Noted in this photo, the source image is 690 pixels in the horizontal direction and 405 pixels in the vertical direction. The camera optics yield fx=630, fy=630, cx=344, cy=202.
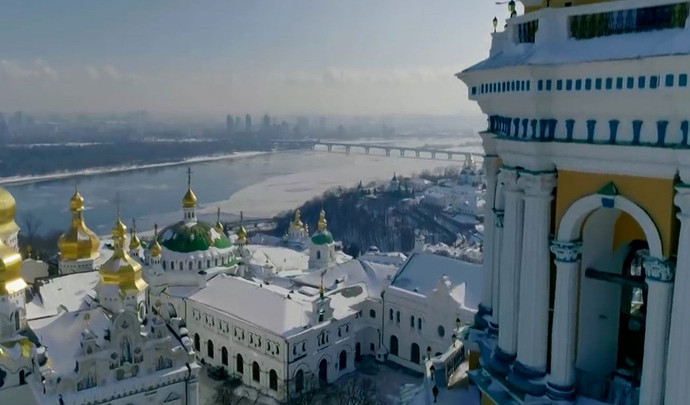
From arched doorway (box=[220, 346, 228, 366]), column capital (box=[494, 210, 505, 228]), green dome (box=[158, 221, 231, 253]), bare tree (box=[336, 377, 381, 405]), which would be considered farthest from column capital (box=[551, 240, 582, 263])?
green dome (box=[158, 221, 231, 253])

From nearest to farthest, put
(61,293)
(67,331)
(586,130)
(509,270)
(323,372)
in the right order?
(586,130)
(509,270)
(67,331)
(61,293)
(323,372)

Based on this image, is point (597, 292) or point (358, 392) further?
point (358, 392)

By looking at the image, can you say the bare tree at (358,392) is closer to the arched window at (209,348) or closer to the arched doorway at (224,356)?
the arched doorway at (224,356)

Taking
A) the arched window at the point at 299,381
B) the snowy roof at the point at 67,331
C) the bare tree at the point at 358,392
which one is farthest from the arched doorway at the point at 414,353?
the snowy roof at the point at 67,331

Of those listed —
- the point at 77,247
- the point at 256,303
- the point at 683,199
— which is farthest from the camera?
the point at 77,247

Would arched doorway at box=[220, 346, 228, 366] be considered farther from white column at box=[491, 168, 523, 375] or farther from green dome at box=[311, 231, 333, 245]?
white column at box=[491, 168, 523, 375]

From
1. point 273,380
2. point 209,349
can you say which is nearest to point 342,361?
point 273,380

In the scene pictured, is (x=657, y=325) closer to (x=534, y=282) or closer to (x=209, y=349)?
(x=534, y=282)
